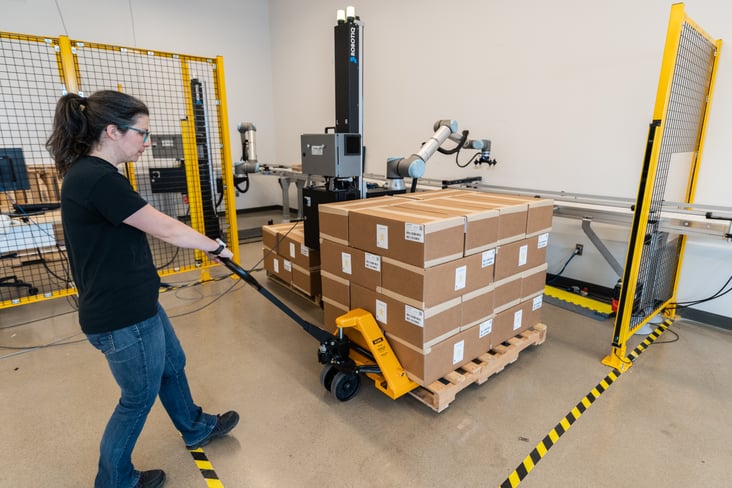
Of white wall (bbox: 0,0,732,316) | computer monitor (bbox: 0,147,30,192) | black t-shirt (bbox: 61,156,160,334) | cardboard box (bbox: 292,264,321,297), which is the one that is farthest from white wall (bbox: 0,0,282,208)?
black t-shirt (bbox: 61,156,160,334)

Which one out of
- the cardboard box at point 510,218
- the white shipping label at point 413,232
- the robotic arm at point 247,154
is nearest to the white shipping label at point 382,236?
the white shipping label at point 413,232

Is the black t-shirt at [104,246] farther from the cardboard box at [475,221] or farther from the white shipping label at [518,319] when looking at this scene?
the white shipping label at [518,319]

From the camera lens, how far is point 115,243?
58.1 inches

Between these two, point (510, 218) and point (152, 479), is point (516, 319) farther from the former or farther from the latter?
point (152, 479)

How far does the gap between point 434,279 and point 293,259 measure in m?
2.02

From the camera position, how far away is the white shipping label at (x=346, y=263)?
8.50 ft

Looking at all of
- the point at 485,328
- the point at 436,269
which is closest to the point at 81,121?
the point at 436,269

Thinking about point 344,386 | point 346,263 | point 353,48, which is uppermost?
point 353,48

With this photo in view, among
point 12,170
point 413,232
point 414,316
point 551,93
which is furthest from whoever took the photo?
point 551,93

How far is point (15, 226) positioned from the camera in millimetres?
3285

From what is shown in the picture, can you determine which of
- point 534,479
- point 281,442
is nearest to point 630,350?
point 534,479

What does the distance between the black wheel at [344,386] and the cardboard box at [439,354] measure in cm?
32

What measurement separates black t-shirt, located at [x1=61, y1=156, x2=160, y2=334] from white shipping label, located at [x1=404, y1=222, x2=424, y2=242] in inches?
48.1

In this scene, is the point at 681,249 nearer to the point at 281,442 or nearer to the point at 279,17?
the point at 281,442
